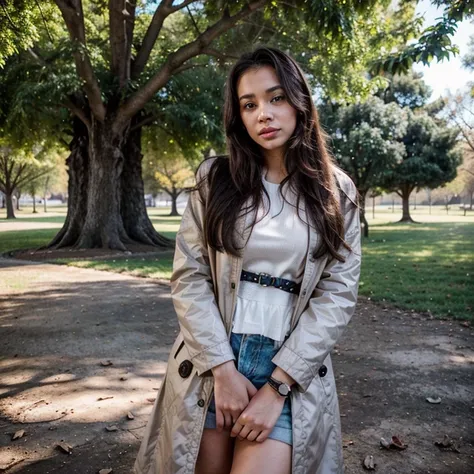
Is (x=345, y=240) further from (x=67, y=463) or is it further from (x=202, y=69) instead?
(x=202, y=69)

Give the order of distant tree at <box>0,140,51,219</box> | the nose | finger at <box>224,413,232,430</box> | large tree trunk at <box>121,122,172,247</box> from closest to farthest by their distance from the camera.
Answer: finger at <box>224,413,232,430</box>, the nose, large tree trunk at <box>121,122,172,247</box>, distant tree at <box>0,140,51,219</box>

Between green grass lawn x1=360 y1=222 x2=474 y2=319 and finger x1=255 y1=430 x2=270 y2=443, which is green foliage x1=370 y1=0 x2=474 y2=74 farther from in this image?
finger x1=255 y1=430 x2=270 y2=443

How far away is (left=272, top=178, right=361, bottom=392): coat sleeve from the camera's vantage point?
74.2 inches

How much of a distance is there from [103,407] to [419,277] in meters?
8.19

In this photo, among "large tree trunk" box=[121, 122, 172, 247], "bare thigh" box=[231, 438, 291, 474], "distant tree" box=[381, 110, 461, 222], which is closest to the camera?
"bare thigh" box=[231, 438, 291, 474]

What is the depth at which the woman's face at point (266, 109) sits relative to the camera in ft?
6.90

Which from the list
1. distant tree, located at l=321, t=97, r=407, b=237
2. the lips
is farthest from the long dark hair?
distant tree, located at l=321, t=97, r=407, b=237

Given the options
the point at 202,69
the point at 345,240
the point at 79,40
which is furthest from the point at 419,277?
the point at 202,69

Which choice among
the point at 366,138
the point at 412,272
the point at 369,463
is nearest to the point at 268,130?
the point at 369,463

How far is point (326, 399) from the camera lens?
1995mm

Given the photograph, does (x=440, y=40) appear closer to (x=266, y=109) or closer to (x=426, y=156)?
(x=266, y=109)

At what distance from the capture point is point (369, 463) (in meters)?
3.04

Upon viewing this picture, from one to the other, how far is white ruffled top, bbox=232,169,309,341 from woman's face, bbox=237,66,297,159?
0.39 m

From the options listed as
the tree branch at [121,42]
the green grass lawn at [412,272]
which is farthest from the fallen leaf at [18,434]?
the tree branch at [121,42]
